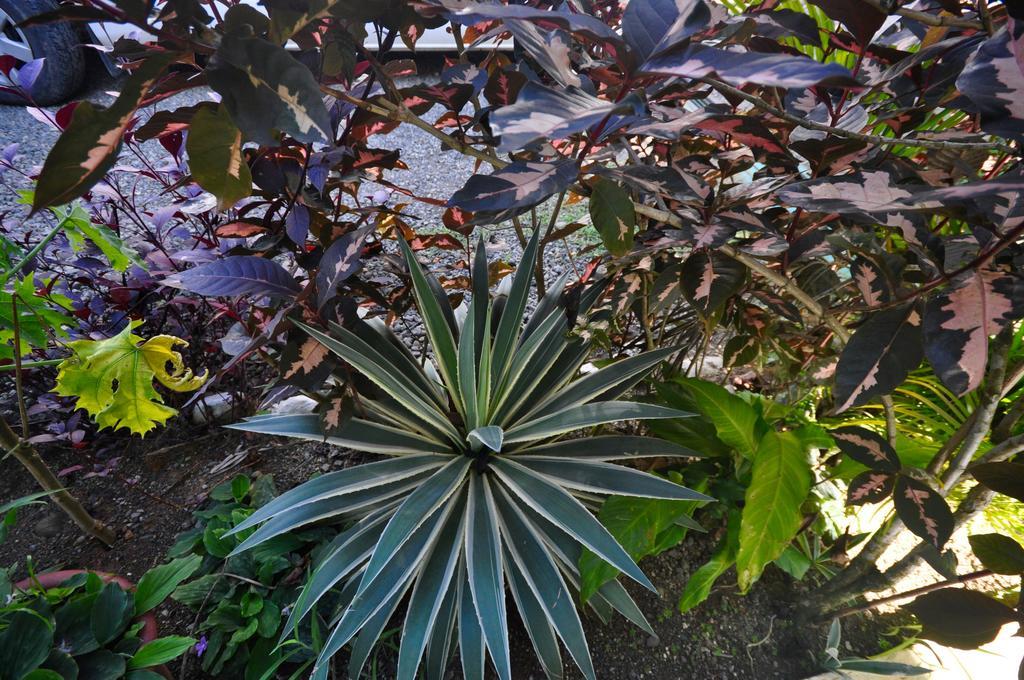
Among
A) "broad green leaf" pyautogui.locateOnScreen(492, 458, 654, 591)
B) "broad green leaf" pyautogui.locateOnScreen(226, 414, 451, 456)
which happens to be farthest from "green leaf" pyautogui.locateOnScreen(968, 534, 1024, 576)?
"broad green leaf" pyautogui.locateOnScreen(226, 414, 451, 456)

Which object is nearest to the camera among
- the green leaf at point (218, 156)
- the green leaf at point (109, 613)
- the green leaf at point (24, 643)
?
the green leaf at point (218, 156)

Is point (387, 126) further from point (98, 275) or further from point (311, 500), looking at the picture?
point (98, 275)

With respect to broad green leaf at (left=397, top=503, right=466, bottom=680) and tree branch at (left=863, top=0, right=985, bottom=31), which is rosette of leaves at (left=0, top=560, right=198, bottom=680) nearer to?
broad green leaf at (left=397, top=503, right=466, bottom=680)

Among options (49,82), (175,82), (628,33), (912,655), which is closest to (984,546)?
(912,655)

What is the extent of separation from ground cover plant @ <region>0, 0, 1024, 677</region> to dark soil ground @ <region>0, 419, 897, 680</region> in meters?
0.10

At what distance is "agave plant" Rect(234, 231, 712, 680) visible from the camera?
1000 mm

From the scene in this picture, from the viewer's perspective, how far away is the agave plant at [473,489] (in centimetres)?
100

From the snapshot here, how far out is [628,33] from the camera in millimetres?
528

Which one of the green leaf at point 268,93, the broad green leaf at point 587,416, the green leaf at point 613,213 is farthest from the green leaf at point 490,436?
the green leaf at point 268,93

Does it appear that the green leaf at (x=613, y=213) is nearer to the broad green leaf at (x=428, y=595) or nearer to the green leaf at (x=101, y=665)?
the broad green leaf at (x=428, y=595)

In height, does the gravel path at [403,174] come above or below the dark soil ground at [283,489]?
above

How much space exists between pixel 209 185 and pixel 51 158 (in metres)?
0.13

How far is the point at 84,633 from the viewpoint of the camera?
0.99 meters

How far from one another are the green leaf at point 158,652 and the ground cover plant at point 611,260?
0.64ft
